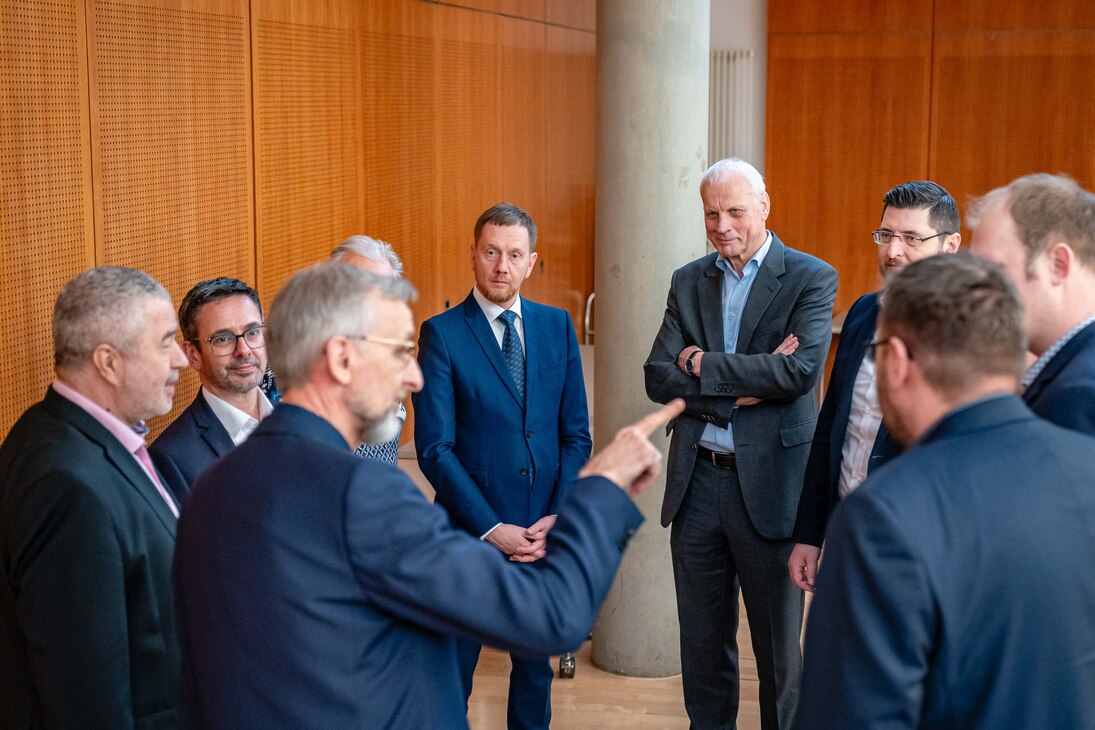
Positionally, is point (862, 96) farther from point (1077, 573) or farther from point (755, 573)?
point (1077, 573)

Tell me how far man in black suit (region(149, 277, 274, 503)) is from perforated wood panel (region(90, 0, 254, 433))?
81 cm

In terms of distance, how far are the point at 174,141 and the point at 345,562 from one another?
10.4 ft

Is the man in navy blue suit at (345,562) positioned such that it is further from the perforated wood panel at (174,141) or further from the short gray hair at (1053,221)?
the perforated wood panel at (174,141)

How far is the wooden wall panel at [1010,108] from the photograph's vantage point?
11.1 metres

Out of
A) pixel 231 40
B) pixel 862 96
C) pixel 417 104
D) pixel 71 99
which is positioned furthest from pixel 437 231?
pixel 862 96

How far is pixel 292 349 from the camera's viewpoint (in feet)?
6.68

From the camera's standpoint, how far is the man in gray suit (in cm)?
402

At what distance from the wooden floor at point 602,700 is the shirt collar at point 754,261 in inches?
71.4

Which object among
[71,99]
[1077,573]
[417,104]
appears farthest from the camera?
[417,104]

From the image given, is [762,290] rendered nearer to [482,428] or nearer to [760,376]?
[760,376]

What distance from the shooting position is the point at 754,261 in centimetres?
419

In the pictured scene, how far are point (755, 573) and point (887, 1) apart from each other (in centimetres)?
883

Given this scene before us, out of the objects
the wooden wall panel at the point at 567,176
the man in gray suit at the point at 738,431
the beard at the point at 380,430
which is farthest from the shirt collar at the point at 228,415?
the wooden wall panel at the point at 567,176

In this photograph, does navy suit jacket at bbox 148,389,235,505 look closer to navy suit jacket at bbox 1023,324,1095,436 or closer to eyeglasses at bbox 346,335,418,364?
eyeglasses at bbox 346,335,418,364
